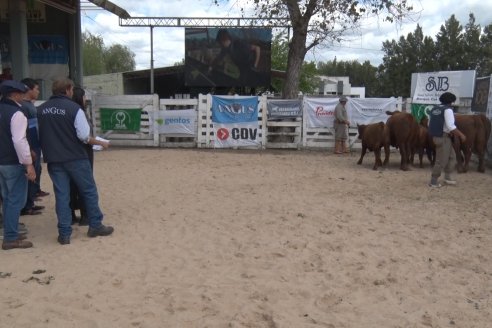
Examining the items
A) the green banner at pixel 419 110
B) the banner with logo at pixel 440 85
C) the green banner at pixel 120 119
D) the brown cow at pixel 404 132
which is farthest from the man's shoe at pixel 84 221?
the banner with logo at pixel 440 85

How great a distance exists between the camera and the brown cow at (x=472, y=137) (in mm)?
11453

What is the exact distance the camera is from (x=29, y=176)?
18.3ft

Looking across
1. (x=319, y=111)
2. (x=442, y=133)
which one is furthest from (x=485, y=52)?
(x=442, y=133)

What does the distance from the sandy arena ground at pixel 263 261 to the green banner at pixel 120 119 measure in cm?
713

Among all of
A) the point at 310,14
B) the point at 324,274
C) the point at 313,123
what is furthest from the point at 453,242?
the point at 310,14

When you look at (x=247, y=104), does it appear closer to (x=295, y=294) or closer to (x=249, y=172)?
(x=249, y=172)

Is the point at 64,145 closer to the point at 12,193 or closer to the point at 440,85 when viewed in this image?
the point at 12,193

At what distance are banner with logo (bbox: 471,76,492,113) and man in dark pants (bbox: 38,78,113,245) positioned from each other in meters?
10.2

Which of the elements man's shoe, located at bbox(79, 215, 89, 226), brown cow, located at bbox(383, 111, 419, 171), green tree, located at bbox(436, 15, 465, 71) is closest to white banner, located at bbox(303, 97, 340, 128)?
brown cow, located at bbox(383, 111, 419, 171)

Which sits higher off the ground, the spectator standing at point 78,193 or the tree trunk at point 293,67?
the tree trunk at point 293,67

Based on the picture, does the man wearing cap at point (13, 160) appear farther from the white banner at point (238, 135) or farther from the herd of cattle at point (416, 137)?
the white banner at point (238, 135)

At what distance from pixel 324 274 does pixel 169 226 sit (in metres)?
2.50

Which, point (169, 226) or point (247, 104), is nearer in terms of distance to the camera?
point (169, 226)

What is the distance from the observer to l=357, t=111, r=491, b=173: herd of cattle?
37.8ft
